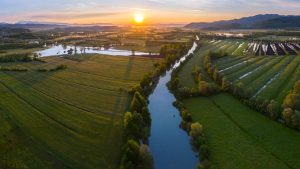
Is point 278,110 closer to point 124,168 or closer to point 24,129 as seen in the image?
point 124,168

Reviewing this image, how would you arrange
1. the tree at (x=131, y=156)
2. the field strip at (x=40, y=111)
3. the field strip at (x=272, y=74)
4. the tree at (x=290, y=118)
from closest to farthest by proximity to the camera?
the tree at (x=131, y=156)
the tree at (x=290, y=118)
the field strip at (x=40, y=111)
the field strip at (x=272, y=74)

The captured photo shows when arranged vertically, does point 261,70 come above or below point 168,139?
above

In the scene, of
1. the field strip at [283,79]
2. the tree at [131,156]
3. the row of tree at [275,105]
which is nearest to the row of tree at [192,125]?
the row of tree at [275,105]

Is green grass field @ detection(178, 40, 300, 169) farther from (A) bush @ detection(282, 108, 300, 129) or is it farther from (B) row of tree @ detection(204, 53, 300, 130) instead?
(B) row of tree @ detection(204, 53, 300, 130)

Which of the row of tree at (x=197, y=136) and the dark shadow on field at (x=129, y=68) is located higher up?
the dark shadow on field at (x=129, y=68)

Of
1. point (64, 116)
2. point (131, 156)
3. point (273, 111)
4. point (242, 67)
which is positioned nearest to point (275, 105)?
point (273, 111)

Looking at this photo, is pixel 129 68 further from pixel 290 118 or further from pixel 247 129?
pixel 290 118

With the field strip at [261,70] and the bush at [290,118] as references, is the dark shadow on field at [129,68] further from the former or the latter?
the bush at [290,118]
